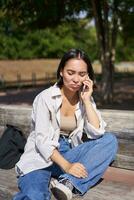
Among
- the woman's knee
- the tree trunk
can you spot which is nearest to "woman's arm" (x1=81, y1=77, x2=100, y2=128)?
the woman's knee

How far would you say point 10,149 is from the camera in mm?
4414

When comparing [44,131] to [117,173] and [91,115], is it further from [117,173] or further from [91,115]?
[117,173]

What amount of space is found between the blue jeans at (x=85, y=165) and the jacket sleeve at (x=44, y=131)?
0.53ft

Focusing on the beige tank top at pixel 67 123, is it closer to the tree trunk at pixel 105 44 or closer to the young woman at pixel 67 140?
the young woman at pixel 67 140

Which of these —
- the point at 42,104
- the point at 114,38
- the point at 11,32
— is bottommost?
the point at 11,32

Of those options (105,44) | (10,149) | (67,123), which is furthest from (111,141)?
(105,44)

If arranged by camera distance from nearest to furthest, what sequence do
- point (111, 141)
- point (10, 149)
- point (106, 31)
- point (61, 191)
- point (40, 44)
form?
point (61, 191) < point (111, 141) < point (10, 149) < point (106, 31) < point (40, 44)

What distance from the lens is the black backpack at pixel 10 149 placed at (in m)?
4.40

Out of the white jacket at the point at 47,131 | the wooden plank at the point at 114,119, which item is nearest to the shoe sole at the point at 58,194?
the white jacket at the point at 47,131

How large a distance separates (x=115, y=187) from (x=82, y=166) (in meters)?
0.35

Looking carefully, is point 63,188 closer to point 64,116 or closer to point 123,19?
point 64,116

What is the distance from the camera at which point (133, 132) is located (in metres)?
3.99

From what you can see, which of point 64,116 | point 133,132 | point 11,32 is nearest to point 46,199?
point 64,116

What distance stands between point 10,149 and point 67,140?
2.30 feet
